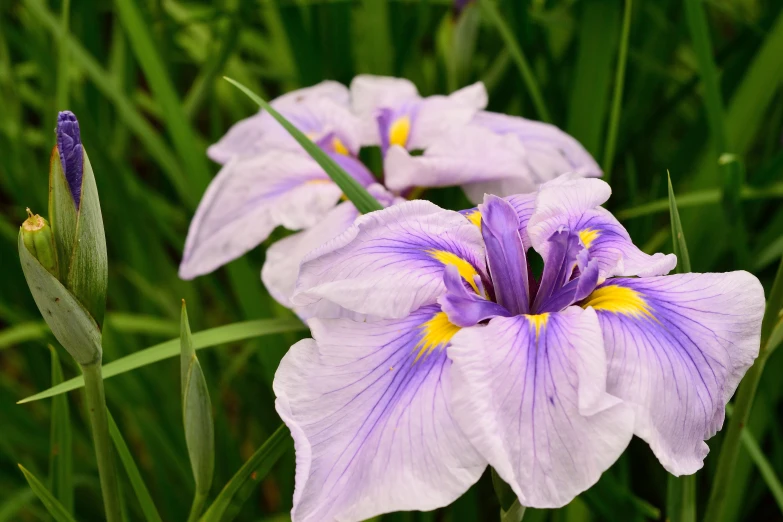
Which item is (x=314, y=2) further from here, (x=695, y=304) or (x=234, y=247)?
(x=695, y=304)

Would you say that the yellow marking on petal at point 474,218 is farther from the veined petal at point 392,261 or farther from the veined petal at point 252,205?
the veined petal at point 252,205

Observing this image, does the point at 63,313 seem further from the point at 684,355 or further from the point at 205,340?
the point at 684,355

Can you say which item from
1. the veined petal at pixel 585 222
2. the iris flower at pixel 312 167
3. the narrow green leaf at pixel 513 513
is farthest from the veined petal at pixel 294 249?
the narrow green leaf at pixel 513 513

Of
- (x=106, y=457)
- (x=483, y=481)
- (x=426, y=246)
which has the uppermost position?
(x=426, y=246)

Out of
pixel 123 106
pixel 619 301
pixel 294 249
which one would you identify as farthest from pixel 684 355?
pixel 123 106

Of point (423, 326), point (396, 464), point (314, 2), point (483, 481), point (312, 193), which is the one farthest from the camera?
point (314, 2)

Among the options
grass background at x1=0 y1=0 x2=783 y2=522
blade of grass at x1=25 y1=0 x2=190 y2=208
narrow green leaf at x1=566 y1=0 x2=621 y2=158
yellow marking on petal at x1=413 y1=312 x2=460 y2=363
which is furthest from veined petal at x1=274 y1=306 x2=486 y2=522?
blade of grass at x1=25 y1=0 x2=190 y2=208

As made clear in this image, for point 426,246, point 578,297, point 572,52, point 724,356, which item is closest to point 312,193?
point 426,246

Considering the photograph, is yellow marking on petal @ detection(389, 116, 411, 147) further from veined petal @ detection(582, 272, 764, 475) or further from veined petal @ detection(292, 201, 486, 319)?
veined petal @ detection(582, 272, 764, 475)
